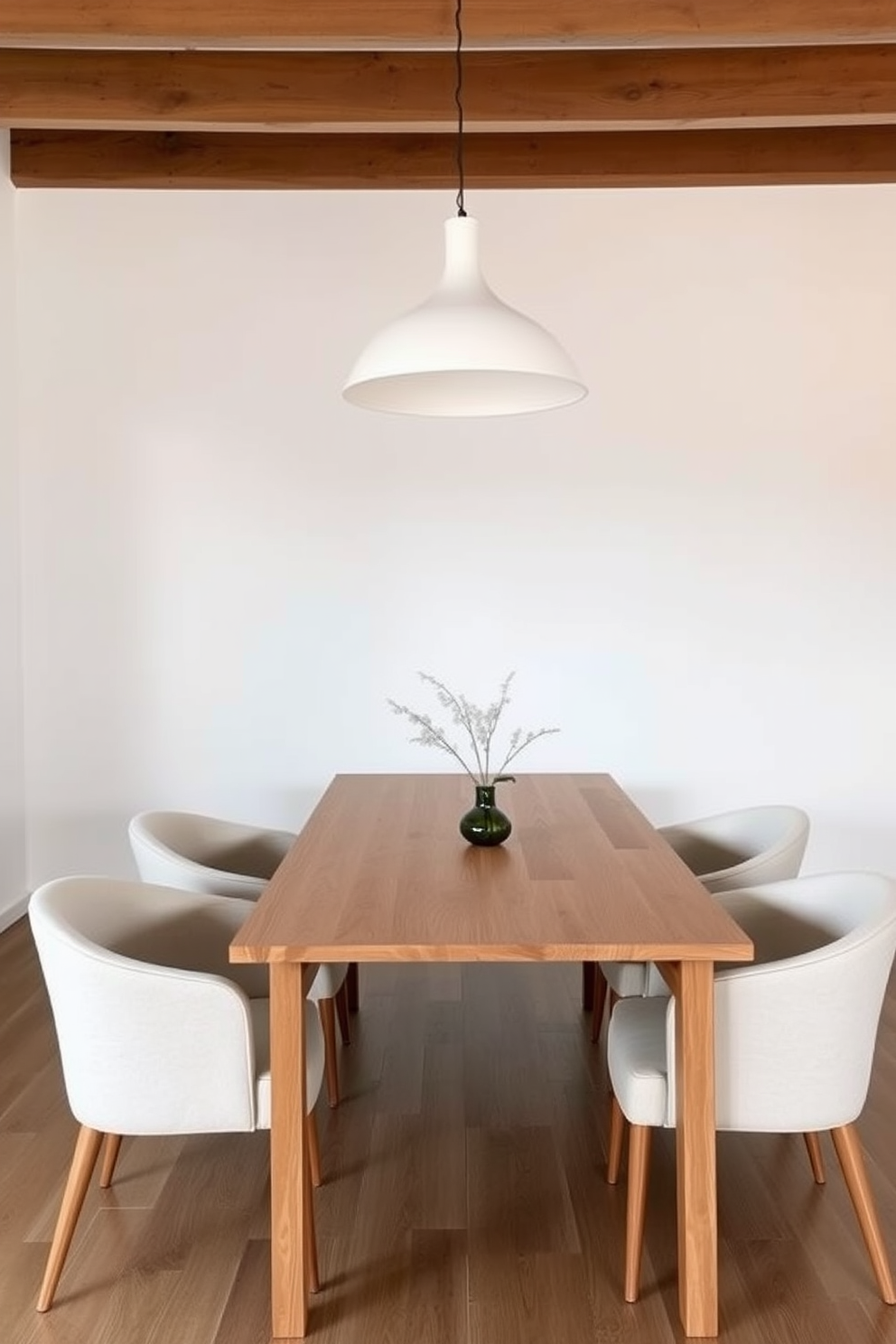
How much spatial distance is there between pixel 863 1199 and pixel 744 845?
3.67ft

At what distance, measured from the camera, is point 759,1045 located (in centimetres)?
189

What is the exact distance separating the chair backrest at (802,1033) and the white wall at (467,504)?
2.34 metres

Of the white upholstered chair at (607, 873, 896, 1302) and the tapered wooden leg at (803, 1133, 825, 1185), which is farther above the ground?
the white upholstered chair at (607, 873, 896, 1302)

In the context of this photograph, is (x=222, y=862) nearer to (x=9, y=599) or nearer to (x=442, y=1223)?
(x=442, y=1223)

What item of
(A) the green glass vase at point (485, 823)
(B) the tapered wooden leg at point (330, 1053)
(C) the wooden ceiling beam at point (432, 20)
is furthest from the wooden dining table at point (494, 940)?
(C) the wooden ceiling beam at point (432, 20)

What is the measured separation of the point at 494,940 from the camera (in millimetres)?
1814

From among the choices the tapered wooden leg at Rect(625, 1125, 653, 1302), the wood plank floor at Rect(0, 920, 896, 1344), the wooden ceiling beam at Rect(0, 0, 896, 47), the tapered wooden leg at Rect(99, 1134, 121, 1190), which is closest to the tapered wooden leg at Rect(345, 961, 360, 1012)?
the wood plank floor at Rect(0, 920, 896, 1344)

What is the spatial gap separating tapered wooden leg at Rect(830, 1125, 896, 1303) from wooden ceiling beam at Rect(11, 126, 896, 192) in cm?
345

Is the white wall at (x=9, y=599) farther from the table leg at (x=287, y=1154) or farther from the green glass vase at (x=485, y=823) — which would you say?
the table leg at (x=287, y=1154)

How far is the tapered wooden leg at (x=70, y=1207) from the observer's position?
196cm

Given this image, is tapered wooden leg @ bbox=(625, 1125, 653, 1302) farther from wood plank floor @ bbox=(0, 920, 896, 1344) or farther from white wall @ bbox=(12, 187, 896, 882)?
white wall @ bbox=(12, 187, 896, 882)

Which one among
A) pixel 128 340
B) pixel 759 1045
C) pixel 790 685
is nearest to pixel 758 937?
pixel 759 1045

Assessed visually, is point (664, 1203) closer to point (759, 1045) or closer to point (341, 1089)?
point (759, 1045)

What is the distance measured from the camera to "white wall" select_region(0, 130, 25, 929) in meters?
4.05
